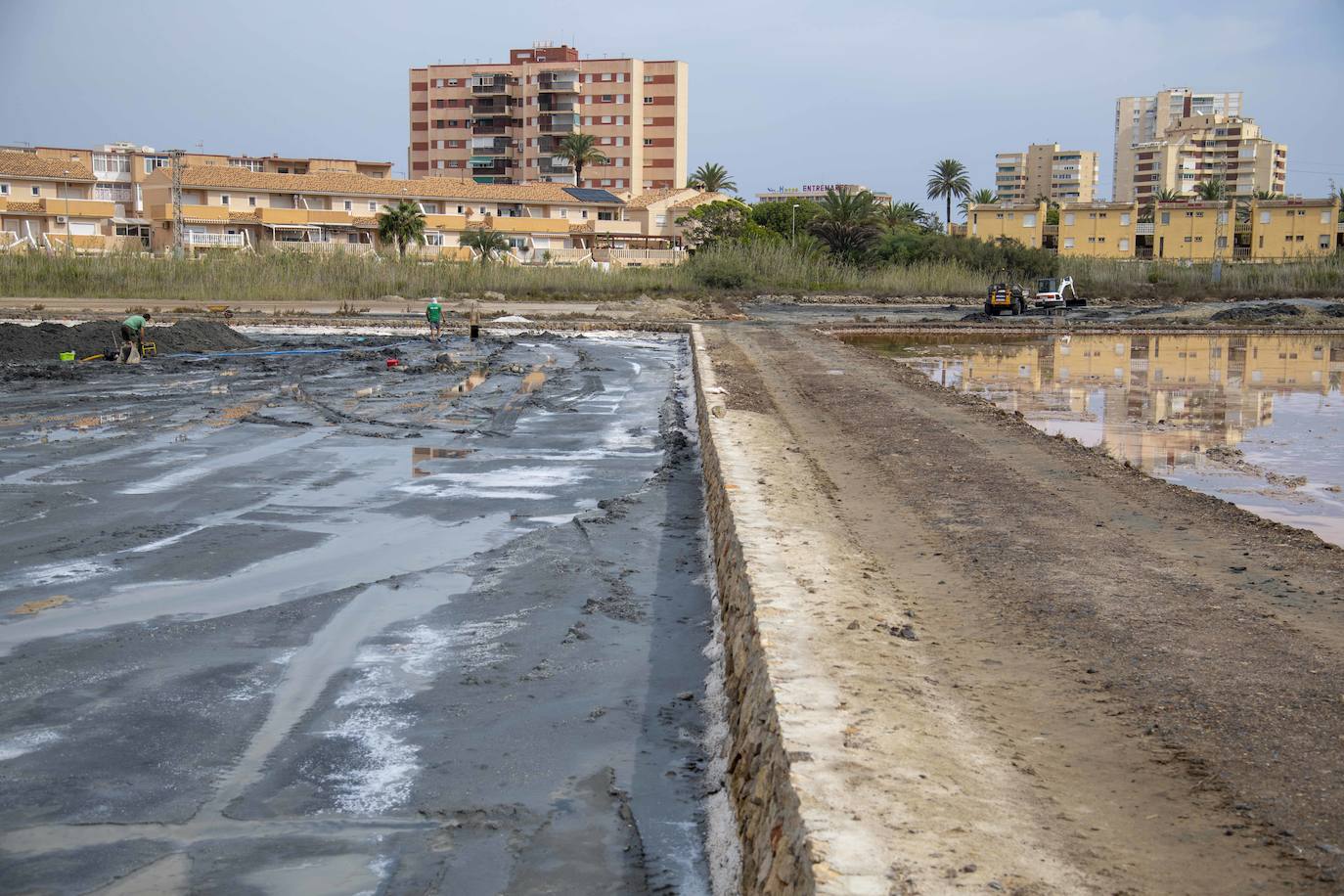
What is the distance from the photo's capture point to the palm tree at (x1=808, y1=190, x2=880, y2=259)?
8194 cm

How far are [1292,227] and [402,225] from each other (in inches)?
2713

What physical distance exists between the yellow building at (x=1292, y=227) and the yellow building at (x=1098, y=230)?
8718mm

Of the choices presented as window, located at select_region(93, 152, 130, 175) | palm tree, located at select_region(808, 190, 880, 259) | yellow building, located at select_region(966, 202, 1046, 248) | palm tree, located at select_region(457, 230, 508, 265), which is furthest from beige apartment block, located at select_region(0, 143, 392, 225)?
yellow building, located at select_region(966, 202, 1046, 248)

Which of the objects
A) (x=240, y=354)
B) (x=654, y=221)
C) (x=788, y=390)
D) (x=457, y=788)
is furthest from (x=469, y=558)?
(x=654, y=221)

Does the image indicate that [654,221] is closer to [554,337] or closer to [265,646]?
[554,337]

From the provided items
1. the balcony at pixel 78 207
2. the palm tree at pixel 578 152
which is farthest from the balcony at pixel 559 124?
the balcony at pixel 78 207

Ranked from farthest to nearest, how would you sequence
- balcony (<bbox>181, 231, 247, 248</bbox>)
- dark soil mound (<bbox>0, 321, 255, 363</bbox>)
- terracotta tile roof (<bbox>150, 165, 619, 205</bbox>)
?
terracotta tile roof (<bbox>150, 165, 619, 205</bbox>) < balcony (<bbox>181, 231, 247, 248</bbox>) < dark soil mound (<bbox>0, 321, 255, 363</bbox>)

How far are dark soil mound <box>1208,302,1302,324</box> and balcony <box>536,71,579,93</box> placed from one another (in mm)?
85300

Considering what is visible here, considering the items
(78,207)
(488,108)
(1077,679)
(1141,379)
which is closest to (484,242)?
(78,207)

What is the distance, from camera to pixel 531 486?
12.5 metres

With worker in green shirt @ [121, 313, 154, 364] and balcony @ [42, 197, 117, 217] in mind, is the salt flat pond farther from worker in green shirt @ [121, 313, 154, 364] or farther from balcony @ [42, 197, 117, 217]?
balcony @ [42, 197, 117, 217]

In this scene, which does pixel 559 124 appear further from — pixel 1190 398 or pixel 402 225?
pixel 1190 398

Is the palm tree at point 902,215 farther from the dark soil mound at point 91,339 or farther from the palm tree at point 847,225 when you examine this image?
the dark soil mound at point 91,339

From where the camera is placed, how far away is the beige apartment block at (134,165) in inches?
3556
